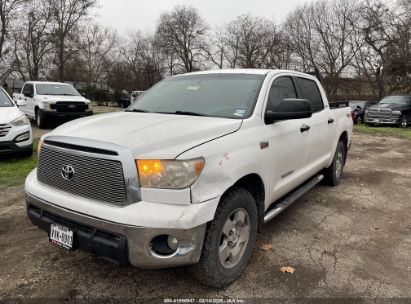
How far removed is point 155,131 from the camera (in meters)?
2.79

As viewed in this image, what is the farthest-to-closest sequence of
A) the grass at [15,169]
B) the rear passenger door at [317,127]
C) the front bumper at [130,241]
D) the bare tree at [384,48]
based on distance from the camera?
the bare tree at [384,48] < the grass at [15,169] < the rear passenger door at [317,127] < the front bumper at [130,241]

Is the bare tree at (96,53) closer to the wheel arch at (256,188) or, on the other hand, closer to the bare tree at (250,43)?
the bare tree at (250,43)

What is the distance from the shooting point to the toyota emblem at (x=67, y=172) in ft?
8.86

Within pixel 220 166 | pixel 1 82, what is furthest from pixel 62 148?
pixel 1 82

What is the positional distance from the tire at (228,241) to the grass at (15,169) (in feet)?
14.3

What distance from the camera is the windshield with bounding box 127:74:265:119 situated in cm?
349

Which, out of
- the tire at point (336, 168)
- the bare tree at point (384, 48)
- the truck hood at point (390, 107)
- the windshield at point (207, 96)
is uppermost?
the bare tree at point (384, 48)

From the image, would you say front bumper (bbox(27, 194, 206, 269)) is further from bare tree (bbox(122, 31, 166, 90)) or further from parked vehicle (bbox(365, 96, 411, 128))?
bare tree (bbox(122, 31, 166, 90))

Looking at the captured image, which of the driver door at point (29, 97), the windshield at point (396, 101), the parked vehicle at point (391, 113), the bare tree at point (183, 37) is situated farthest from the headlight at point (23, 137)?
the bare tree at point (183, 37)

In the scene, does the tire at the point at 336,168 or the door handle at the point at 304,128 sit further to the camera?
the tire at the point at 336,168

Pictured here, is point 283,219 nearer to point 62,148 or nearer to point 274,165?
point 274,165

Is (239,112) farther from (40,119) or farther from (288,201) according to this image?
(40,119)

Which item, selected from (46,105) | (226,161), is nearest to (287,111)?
(226,161)

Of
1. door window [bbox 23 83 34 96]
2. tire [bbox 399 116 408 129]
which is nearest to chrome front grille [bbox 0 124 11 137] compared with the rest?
door window [bbox 23 83 34 96]
